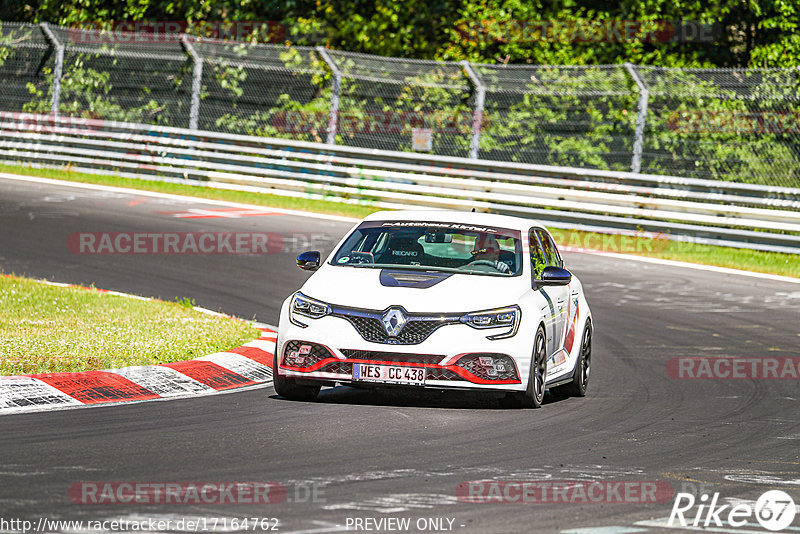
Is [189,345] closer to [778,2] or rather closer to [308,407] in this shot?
[308,407]

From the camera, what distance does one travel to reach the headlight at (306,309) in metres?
9.56

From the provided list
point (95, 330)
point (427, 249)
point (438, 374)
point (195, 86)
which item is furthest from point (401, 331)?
point (195, 86)

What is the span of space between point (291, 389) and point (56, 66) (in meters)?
21.3

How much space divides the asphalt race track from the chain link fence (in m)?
8.63

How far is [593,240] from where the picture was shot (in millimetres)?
22562

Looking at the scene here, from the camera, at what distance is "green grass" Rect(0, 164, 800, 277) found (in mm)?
20766

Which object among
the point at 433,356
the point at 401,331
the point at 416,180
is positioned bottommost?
the point at 416,180

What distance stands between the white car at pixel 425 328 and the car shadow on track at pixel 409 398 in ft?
0.53

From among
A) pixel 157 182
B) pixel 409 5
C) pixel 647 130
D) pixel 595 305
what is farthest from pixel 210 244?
pixel 409 5

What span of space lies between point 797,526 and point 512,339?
135 inches
